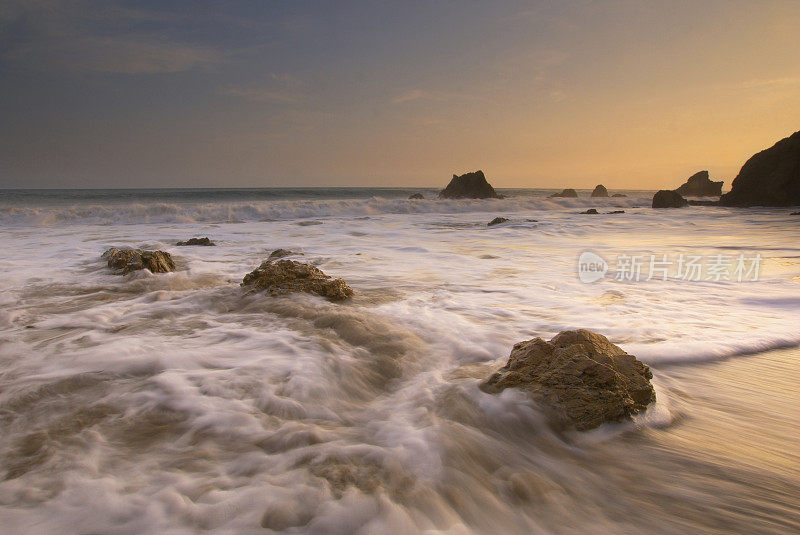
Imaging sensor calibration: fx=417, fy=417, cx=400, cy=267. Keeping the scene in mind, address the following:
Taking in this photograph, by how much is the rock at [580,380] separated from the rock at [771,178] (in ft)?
96.1

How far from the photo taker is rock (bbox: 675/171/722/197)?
42.7 metres

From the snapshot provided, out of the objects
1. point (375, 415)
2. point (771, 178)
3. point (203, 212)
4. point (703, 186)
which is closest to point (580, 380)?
point (375, 415)

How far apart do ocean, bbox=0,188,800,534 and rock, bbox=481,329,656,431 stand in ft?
0.25

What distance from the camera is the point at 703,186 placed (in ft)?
141

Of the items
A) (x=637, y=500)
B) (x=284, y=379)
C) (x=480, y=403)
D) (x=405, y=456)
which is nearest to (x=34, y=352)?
(x=284, y=379)

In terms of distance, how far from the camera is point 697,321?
3.54 metres

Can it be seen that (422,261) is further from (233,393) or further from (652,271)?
(233,393)

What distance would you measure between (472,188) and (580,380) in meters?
36.8

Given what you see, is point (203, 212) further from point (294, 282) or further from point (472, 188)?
point (472, 188)

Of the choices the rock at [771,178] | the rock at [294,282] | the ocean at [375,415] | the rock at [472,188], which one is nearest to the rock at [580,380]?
the ocean at [375,415]

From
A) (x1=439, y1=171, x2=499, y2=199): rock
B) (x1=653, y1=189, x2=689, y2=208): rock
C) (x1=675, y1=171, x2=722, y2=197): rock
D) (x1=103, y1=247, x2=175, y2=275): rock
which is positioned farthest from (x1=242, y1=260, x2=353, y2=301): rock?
(x1=675, y1=171, x2=722, y2=197): rock

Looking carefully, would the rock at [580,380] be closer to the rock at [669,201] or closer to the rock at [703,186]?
the rock at [669,201]

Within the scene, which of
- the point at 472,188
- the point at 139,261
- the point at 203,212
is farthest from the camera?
the point at 472,188

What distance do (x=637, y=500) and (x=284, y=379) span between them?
183 cm
